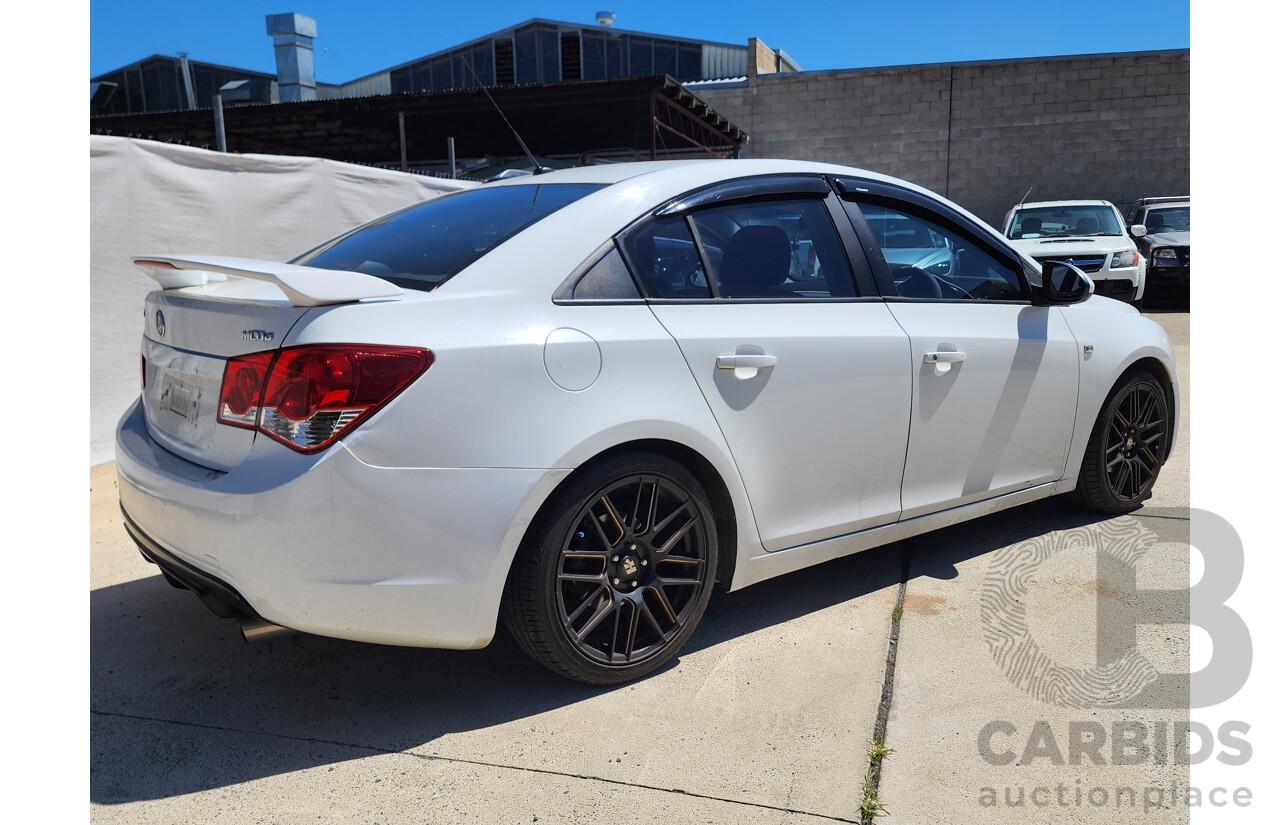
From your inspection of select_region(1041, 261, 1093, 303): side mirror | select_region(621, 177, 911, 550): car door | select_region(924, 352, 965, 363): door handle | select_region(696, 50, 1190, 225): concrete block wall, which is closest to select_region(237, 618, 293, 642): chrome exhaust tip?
select_region(621, 177, 911, 550): car door

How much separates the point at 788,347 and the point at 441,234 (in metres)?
1.15

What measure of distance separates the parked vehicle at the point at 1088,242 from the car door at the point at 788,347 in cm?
1036

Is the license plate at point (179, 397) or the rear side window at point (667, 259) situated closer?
the license plate at point (179, 397)

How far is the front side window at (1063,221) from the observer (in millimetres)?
14109

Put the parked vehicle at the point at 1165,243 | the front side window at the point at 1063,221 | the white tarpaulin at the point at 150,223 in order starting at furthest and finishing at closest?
the parked vehicle at the point at 1165,243, the front side window at the point at 1063,221, the white tarpaulin at the point at 150,223

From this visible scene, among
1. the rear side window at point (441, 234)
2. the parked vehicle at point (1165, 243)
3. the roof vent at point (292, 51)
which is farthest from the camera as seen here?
the roof vent at point (292, 51)

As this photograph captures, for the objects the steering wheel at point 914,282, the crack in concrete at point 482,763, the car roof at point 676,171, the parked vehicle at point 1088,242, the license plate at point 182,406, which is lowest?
the crack in concrete at point 482,763

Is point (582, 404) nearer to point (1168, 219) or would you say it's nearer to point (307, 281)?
point (307, 281)

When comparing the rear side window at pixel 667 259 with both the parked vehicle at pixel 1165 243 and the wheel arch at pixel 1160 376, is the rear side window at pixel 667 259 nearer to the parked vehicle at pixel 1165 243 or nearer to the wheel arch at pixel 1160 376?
the wheel arch at pixel 1160 376

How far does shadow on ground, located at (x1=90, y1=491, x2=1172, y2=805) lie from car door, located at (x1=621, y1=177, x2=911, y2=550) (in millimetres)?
521

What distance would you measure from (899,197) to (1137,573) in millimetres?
1722

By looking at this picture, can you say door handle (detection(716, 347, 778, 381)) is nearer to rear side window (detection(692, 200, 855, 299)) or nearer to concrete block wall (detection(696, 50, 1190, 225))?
rear side window (detection(692, 200, 855, 299))

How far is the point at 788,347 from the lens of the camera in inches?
119

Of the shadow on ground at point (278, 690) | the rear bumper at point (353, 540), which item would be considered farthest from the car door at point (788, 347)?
the rear bumper at point (353, 540)
